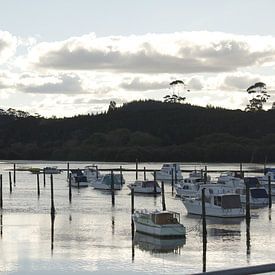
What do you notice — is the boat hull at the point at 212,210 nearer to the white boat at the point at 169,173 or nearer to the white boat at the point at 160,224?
the white boat at the point at 160,224

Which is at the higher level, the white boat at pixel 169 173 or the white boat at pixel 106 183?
the white boat at pixel 169 173

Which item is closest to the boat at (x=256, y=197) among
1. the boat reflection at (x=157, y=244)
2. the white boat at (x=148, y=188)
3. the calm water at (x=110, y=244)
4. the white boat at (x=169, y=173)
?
the calm water at (x=110, y=244)

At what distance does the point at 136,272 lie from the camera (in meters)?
33.4

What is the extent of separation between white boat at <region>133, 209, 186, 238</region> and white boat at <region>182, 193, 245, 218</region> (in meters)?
9.96

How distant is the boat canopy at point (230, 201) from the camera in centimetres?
5616

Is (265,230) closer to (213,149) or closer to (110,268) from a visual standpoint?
(110,268)

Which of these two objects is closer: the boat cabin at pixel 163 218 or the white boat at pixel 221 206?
the boat cabin at pixel 163 218

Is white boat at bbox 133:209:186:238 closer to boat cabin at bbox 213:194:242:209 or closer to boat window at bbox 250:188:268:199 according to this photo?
boat cabin at bbox 213:194:242:209

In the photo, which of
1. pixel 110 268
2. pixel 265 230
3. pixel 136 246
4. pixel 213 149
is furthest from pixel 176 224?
pixel 213 149

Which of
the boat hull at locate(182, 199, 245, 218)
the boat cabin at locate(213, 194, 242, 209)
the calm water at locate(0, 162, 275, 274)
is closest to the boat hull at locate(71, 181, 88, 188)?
the calm water at locate(0, 162, 275, 274)

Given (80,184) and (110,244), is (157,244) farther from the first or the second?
(80,184)

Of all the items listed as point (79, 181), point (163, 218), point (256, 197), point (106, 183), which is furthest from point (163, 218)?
point (79, 181)

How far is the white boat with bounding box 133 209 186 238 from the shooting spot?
44.5 metres

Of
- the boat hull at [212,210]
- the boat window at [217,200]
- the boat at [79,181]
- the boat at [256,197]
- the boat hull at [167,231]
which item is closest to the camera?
the boat hull at [167,231]
